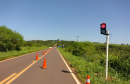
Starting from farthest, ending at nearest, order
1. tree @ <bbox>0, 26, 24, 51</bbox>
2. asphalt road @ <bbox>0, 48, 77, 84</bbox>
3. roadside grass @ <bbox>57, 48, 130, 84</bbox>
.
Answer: tree @ <bbox>0, 26, 24, 51</bbox>
roadside grass @ <bbox>57, 48, 130, 84</bbox>
asphalt road @ <bbox>0, 48, 77, 84</bbox>

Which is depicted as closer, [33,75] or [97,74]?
[33,75]

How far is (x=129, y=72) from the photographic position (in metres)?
7.96

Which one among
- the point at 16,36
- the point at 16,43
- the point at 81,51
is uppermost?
the point at 16,36

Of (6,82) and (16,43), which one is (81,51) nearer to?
(16,43)

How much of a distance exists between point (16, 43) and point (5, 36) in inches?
303

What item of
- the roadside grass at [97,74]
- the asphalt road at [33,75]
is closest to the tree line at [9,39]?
the asphalt road at [33,75]

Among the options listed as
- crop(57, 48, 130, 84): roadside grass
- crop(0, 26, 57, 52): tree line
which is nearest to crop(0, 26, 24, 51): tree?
crop(0, 26, 57, 52): tree line

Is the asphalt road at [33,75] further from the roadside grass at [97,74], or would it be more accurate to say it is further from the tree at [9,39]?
the tree at [9,39]

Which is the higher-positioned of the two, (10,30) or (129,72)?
(10,30)

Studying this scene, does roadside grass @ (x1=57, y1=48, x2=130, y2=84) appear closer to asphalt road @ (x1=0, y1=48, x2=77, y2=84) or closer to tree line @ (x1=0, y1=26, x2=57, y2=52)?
asphalt road @ (x1=0, y1=48, x2=77, y2=84)

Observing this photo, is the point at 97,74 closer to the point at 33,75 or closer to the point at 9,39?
the point at 33,75

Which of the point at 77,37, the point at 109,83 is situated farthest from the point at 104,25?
the point at 77,37

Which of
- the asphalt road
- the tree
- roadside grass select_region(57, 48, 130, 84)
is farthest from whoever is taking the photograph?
the tree

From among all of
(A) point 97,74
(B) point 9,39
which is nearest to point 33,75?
(A) point 97,74
